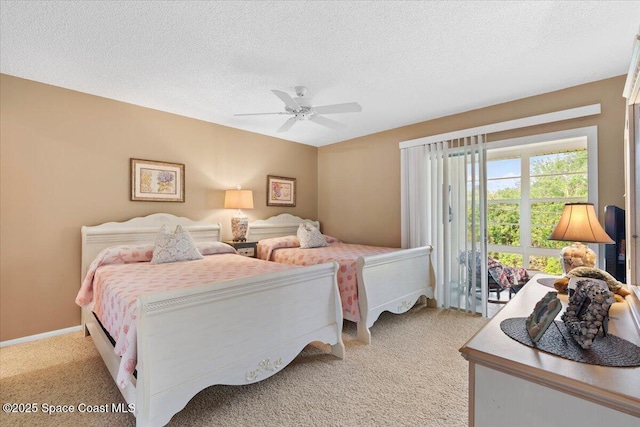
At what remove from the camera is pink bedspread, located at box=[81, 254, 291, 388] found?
166cm

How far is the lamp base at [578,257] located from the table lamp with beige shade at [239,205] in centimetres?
341

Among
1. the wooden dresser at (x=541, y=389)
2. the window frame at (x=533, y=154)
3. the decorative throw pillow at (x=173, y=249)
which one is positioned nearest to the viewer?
the wooden dresser at (x=541, y=389)

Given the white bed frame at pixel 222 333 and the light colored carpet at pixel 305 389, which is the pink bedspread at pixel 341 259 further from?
the white bed frame at pixel 222 333

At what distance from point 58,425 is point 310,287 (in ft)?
5.57

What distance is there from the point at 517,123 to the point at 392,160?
1.64 metres

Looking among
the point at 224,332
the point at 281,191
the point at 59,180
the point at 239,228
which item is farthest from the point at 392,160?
the point at 59,180

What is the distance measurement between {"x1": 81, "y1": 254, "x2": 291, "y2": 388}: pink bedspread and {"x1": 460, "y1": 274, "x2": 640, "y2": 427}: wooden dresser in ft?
5.28

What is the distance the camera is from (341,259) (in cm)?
332

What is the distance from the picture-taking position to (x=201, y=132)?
410cm

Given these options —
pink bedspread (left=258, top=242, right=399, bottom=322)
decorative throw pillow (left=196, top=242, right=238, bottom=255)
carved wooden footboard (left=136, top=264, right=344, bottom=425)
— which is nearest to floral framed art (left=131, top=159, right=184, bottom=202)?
decorative throw pillow (left=196, top=242, right=238, bottom=255)

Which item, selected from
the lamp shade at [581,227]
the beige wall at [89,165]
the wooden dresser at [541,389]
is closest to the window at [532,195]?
the beige wall at [89,165]

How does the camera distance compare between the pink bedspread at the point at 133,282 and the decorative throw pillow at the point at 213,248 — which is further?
the decorative throw pillow at the point at 213,248

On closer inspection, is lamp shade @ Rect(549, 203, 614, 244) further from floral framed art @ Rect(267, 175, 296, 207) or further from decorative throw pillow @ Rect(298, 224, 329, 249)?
floral framed art @ Rect(267, 175, 296, 207)

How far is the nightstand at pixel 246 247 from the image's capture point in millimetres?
4074
